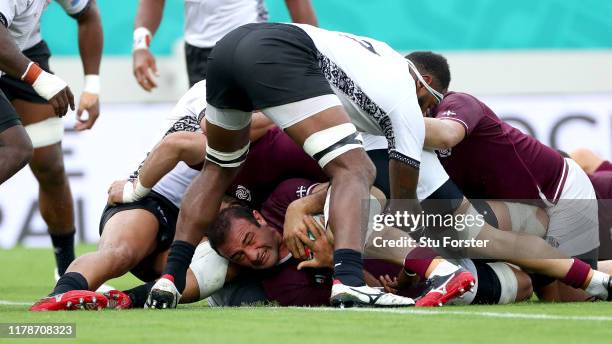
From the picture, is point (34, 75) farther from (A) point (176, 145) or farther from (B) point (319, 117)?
(B) point (319, 117)

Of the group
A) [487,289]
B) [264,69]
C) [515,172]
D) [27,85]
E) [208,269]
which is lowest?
[208,269]

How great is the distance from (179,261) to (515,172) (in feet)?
6.26

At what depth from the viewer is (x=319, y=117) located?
16.8 feet

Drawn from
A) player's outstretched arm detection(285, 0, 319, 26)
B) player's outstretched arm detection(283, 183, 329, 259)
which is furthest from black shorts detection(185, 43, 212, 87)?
player's outstretched arm detection(283, 183, 329, 259)

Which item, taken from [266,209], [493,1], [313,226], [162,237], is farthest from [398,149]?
[493,1]

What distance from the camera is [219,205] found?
5.62 meters

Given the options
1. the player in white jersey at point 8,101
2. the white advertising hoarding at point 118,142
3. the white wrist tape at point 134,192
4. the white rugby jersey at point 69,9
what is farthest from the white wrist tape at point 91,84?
the white advertising hoarding at point 118,142

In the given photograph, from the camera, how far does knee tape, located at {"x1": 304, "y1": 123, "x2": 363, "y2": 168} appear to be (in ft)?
16.7

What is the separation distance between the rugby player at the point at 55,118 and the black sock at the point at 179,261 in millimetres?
1931

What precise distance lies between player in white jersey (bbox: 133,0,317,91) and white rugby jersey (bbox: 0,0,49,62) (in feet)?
4.68

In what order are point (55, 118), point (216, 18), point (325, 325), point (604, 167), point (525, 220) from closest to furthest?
point (325, 325) → point (525, 220) → point (55, 118) → point (604, 167) → point (216, 18)

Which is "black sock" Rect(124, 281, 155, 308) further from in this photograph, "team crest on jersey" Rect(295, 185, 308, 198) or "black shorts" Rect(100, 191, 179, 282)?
"team crest on jersey" Rect(295, 185, 308, 198)

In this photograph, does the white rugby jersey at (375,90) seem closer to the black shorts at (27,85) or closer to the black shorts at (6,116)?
the black shorts at (6,116)

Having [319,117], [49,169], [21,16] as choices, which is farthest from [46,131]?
[319,117]
